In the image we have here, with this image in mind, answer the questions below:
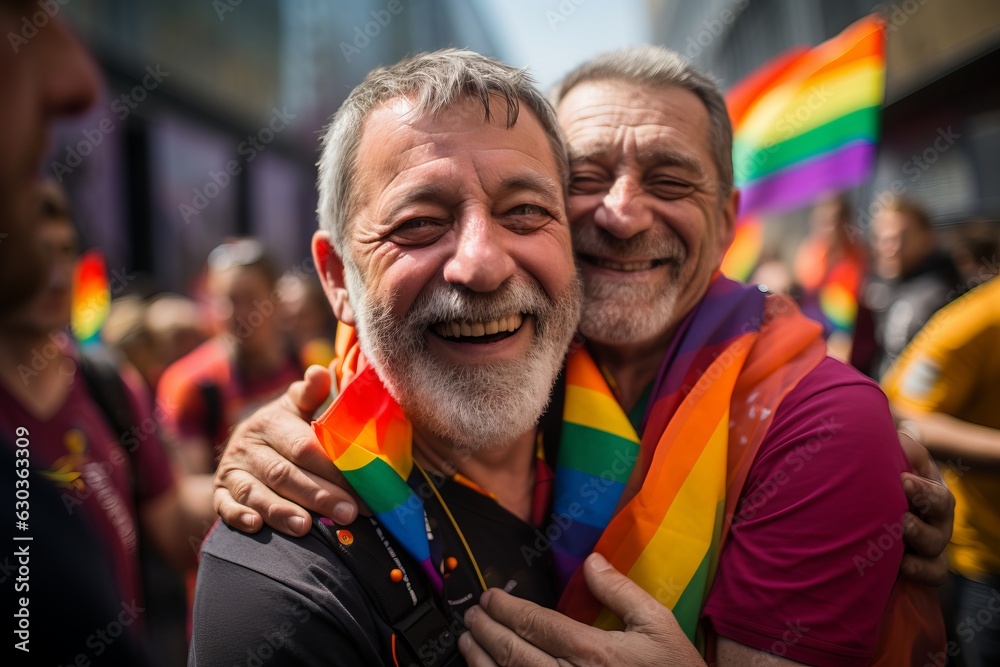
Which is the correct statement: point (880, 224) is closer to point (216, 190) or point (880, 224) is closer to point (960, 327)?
point (960, 327)

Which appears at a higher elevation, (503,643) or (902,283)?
(902,283)

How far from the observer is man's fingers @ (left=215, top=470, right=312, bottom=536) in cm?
154

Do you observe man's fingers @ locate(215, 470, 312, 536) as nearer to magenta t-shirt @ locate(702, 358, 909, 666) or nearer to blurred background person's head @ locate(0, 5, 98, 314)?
blurred background person's head @ locate(0, 5, 98, 314)

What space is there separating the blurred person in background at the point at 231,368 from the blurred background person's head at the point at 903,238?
4.39 m

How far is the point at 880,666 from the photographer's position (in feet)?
4.96

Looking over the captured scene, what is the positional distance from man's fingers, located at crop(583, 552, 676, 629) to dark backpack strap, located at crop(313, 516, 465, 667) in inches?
13.5

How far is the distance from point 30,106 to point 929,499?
2008 millimetres

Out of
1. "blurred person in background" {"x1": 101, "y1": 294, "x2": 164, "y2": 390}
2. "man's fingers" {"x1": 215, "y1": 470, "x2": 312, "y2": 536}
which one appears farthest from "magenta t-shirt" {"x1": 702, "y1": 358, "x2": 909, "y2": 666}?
"blurred person in background" {"x1": 101, "y1": 294, "x2": 164, "y2": 390}

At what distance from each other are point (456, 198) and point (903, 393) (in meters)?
2.47

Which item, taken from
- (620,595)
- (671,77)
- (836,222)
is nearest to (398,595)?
(620,595)

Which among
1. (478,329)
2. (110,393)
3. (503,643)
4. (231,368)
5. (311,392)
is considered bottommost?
(231,368)

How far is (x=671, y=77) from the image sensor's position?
6.84 ft

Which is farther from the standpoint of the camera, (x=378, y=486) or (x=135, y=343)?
(x=135, y=343)

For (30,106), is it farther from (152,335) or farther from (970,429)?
(152,335)
